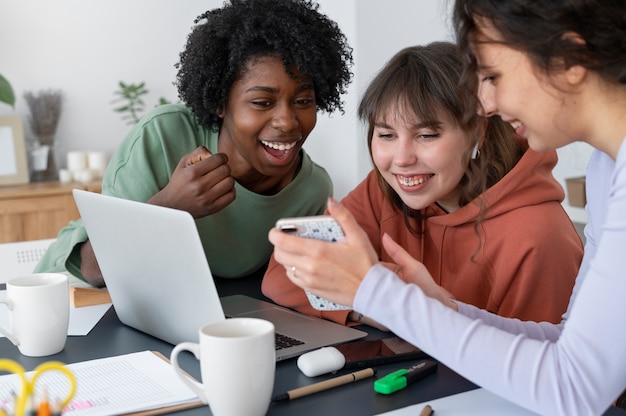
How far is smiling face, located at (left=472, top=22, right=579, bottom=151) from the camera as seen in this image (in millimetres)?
885

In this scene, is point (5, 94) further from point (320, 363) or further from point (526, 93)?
point (526, 93)

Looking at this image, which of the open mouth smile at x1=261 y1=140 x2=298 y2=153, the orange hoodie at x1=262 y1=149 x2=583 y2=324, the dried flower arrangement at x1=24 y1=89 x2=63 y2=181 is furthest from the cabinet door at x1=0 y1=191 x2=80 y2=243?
the orange hoodie at x1=262 y1=149 x2=583 y2=324

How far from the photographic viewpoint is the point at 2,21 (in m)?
3.63

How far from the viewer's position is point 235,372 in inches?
33.5

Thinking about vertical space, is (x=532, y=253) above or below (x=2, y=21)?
below

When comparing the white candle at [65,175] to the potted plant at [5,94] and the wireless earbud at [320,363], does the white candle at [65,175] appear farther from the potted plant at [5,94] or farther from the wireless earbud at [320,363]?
the wireless earbud at [320,363]

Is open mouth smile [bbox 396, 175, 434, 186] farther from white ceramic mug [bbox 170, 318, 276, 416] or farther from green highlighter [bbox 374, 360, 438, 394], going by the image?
white ceramic mug [bbox 170, 318, 276, 416]

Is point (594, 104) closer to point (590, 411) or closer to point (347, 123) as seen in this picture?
point (590, 411)

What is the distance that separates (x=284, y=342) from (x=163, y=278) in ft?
0.67

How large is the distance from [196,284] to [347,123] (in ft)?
8.01

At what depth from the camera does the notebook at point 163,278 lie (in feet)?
3.49

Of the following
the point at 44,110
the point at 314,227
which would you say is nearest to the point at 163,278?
the point at 314,227

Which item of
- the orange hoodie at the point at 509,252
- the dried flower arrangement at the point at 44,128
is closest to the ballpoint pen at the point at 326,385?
the orange hoodie at the point at 509,252

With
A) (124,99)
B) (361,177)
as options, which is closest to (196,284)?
(361,177)
